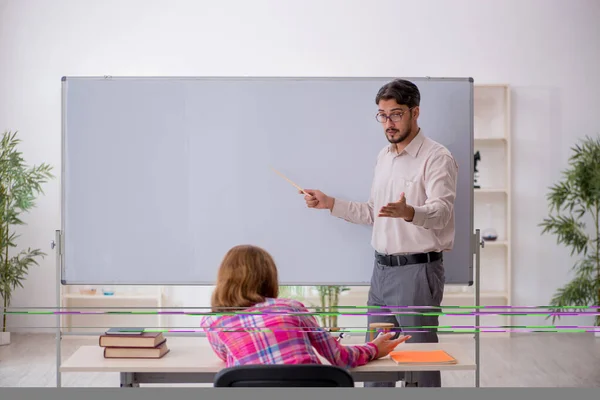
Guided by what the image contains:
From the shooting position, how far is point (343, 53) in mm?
6547

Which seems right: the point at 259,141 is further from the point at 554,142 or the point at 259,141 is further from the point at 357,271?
the point at 554,142

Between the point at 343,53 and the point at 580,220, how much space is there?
2.56 meters

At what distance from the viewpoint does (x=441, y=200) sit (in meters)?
3.40

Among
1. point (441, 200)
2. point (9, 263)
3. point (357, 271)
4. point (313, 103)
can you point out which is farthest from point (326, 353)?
point (9, 263)

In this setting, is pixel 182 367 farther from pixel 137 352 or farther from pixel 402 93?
pixel 402 93

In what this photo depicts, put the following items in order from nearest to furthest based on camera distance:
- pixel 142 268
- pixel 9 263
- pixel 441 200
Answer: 1. pixel 441 200
2. pixel 142 268
3. pixel 9 263

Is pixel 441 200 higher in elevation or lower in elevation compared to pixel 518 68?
lower

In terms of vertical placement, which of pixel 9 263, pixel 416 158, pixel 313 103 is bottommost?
pixel 9 263

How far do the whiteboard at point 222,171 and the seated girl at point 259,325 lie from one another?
164cm

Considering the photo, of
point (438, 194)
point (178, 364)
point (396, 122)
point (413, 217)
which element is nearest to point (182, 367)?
point (178, 364)

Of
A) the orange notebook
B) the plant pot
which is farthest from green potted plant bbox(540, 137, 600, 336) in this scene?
the plant pot

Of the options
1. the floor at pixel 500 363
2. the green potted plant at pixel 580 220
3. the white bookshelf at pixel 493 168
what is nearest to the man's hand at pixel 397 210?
the floor at pixel 500 363

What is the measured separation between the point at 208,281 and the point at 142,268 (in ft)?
1.18

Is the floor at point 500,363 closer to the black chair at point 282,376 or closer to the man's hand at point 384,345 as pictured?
the man's hand at point 384,345
